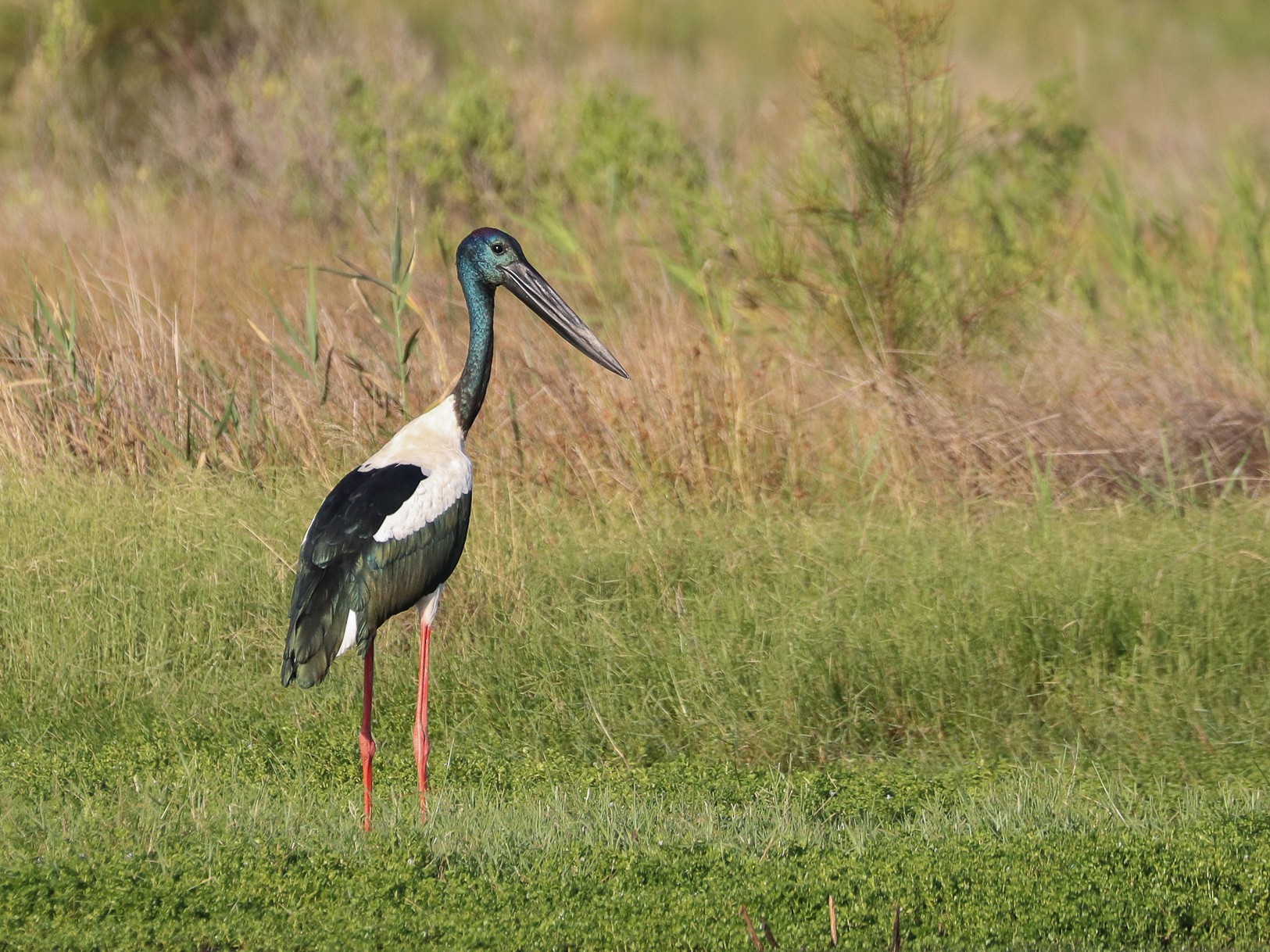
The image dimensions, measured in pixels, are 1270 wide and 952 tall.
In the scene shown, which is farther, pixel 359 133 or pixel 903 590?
pixel 359 133

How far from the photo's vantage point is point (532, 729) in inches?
246

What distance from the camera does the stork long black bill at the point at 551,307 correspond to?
6012mm

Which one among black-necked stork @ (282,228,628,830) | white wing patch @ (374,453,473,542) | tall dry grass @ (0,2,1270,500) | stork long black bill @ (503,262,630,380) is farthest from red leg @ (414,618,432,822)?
tall dry grass @ (0,2,1270,500)

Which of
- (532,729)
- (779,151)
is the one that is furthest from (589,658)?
(779,151)

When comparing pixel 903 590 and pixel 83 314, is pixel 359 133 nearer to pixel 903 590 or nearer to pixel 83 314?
pixel 83 314

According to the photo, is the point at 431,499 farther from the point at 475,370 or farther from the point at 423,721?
the point at 423,721

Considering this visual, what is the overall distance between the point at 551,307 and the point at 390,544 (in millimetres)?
1123

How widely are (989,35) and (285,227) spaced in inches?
612

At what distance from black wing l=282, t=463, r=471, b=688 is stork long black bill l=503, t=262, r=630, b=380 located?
2.69ft

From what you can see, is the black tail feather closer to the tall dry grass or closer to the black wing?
the black wing

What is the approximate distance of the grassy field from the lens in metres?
4.63

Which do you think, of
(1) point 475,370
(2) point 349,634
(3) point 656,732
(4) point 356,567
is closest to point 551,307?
(1) point 475,370

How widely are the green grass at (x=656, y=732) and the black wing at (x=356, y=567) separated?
0.50m

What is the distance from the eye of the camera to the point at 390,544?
17.7 feet
